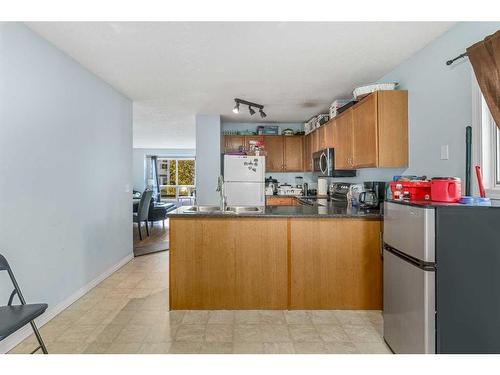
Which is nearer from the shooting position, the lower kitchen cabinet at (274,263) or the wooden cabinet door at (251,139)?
the lower kitchen cabinet at (274,263)

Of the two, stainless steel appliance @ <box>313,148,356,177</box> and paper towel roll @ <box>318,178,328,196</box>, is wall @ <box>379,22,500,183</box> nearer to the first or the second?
stainless steel appliance @ <box>313,148,356,177</box>

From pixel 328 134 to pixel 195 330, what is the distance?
3.06 meters

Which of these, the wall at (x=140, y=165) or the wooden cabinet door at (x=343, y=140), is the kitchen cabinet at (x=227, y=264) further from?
the wall at (x=140, y=165)

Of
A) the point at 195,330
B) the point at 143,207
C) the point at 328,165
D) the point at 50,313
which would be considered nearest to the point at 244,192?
the point at 328,165

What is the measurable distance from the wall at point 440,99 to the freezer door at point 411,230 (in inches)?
27.5

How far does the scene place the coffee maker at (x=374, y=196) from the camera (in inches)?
118

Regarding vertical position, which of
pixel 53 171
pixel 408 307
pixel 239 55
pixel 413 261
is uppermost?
pixel 239 55

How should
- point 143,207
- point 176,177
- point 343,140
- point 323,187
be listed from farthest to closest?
1. point 176,177
2. point 143,207
3. point 323,187
4. point 343,140

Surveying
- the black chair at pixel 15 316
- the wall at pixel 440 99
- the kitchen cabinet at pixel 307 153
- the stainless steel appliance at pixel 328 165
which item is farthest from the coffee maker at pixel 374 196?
the black chair at pixel 15 316

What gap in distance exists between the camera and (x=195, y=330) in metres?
2.32

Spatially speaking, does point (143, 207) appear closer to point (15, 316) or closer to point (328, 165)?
point (328, 165)
